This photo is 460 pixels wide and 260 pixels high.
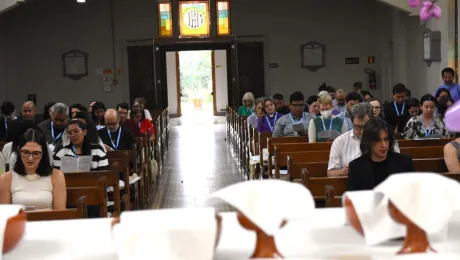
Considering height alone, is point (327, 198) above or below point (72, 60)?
below

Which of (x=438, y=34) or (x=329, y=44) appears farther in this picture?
(x=329, y=44)

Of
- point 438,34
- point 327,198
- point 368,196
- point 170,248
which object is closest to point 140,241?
point 170,248

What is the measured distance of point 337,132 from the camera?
25.9 ft

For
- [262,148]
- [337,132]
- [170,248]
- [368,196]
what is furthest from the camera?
[262,148]

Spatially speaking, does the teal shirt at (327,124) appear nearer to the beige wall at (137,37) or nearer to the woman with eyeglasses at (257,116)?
the woman with eyeglasses at (257,116)

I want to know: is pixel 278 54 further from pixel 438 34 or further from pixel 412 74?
pixel 438 34

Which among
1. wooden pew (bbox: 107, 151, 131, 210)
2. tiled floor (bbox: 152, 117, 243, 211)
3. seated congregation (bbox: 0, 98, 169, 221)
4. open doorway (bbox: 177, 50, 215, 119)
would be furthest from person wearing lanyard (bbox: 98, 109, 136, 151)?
open doorway (bbox: 177, 50, 215, 119)

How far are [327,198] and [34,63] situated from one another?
17.1m

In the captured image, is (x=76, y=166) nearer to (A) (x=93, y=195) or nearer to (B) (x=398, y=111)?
(A) (x=93, y=195)

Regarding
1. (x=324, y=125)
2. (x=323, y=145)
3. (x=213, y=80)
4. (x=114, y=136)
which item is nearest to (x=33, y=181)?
(x=323, y=145)

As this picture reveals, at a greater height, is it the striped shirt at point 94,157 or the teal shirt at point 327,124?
the teal shirt at point 327,124

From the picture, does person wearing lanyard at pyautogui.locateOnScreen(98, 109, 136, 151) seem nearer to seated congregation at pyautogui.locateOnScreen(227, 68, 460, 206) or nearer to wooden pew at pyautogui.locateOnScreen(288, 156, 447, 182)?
seated congregation at pyautogui.locateOnScreen(227, 68, 460, 206)

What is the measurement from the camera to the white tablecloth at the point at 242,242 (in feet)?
7.62

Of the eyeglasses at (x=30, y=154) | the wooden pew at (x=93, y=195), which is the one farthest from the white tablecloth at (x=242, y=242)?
the wooden pew at (x=93, y=195)
